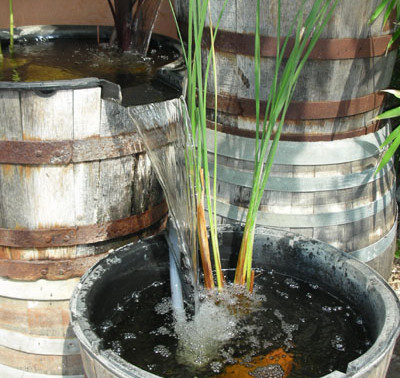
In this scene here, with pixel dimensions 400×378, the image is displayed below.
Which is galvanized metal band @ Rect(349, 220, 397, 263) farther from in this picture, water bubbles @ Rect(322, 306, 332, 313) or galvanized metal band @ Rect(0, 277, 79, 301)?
galvanized metal band @ Rect(0, 277, 79, 301)

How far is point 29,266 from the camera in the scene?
7.22ft

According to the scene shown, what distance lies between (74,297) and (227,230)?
0.57 meters

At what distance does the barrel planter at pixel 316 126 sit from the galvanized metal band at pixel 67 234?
440mm

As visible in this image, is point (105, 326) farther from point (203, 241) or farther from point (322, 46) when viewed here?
point (322, 46)

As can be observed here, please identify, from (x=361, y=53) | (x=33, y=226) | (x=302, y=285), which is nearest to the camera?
(x=302, y=285)

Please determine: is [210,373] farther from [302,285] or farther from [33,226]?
[33,226]

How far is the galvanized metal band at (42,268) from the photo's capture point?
220 cm

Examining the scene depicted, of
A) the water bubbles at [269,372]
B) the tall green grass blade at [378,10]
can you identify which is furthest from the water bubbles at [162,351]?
the tall green grass blade at [378,10]

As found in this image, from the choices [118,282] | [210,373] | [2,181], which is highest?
[2,181]

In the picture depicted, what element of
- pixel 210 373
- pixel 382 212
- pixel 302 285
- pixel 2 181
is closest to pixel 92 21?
pixel 2 181

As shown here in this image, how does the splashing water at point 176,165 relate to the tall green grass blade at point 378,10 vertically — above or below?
below

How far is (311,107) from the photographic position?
2326 millimetres

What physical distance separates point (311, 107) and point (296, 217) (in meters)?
→ 0.43

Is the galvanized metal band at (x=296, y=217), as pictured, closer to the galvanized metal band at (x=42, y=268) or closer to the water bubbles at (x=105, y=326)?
the galvanized metal band at (x=42, y=268)
